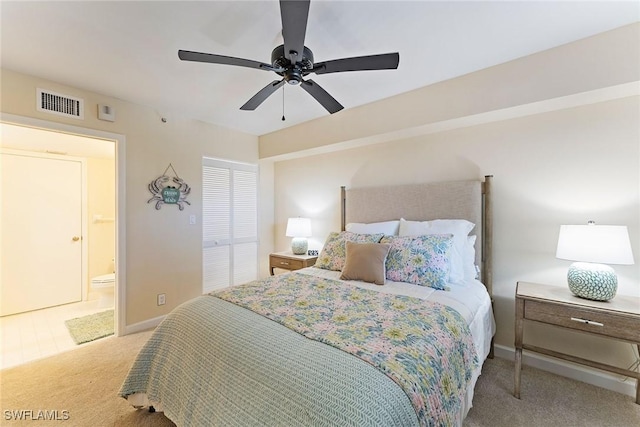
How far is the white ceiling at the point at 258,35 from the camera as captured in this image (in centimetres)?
152

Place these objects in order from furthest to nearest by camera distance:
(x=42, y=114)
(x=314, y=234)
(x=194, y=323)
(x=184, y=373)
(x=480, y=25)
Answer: (x=314, y=234)
(x=42, y=114)
(x=480, y=25)
(x=194, y=323)
(x=184, y=373)

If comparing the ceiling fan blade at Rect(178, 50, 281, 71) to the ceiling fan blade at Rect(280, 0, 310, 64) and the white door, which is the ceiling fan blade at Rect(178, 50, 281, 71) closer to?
the ceiling fan blade at Rect(280, 0, 310, 64)

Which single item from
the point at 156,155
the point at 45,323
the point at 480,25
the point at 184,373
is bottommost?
the point at 45,323

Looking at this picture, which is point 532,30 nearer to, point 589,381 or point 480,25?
point 480,25

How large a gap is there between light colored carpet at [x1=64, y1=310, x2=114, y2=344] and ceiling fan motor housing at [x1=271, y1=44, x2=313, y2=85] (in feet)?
10.5

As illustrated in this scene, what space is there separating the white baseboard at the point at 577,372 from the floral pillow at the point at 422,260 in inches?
38.9

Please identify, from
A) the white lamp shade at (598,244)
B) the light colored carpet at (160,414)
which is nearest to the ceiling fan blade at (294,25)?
the white lamp shade at (598,244)

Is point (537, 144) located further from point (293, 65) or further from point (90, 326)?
point (90, 326)

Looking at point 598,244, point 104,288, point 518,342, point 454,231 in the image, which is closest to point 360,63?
point 454,231

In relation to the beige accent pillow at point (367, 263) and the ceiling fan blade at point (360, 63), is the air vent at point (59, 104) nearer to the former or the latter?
the ceiling fan blade at point (360, 63)

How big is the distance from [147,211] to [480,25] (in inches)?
134

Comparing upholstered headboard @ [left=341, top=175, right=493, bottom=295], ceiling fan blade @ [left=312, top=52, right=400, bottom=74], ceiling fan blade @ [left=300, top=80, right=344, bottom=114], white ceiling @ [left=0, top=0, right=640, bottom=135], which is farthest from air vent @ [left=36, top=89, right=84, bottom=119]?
upholstered headboard @ [left=341, top=175, right=493, bottom=295]

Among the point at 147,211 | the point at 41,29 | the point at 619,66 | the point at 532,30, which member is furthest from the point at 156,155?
the point at 619,66

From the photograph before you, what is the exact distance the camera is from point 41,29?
1.69 meters
